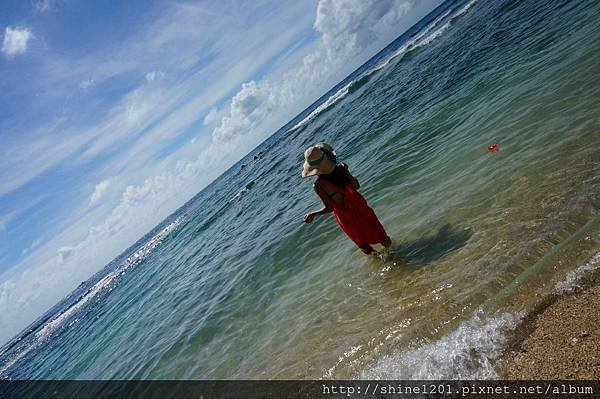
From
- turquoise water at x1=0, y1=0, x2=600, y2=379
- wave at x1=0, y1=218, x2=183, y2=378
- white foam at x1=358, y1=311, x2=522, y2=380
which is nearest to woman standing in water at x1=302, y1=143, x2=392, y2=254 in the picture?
turquoise water at x1=0, y1=0, x2=600, y2=379

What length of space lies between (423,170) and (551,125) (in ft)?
9.81

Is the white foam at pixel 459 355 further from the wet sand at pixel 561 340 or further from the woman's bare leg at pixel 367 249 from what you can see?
the woman's bare leg at pixel 367 249

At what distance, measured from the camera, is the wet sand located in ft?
10.1

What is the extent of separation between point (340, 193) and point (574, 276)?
3.40 metres

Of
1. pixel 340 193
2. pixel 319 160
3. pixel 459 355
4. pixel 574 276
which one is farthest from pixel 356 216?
pixel 574 276

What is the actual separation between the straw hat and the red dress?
0.81ft

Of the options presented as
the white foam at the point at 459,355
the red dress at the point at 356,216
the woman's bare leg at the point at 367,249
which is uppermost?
the red dress at the point at 356,216

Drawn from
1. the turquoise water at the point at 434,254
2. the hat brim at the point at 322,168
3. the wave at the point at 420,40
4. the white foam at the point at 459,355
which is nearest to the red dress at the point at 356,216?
the hat brim at the point at 322,168

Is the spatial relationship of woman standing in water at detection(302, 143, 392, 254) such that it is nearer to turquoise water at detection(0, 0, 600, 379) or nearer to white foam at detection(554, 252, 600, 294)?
turquoise water at detection(0, 0, 600, 379)

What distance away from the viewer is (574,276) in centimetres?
402

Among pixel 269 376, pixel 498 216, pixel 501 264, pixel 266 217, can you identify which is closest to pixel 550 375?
pixel 501 264

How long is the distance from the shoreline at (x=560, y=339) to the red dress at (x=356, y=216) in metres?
3.17

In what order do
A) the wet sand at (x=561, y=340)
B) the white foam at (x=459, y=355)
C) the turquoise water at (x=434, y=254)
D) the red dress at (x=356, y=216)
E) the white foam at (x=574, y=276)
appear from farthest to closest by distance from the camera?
1. the red dress at (x=356, y=216)
2. the turquoise water at (x=434, y=254)
3. the white foam at (x=574, y=276)
4. the white foam at (x=459, y=355)
5. the wet sand at (x=561, y=340)

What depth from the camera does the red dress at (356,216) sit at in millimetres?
6559
